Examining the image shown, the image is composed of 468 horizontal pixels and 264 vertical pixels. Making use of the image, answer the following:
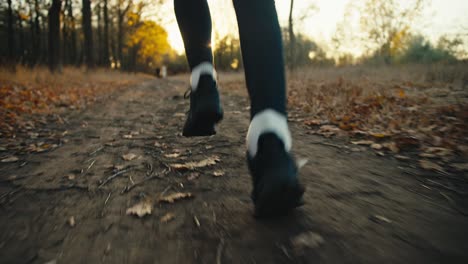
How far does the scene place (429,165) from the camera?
143 cm

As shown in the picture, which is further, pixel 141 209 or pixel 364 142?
pixel 364 142

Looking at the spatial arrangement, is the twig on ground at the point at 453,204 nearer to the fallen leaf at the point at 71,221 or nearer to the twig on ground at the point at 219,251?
the twig on ground at the point at 219,251

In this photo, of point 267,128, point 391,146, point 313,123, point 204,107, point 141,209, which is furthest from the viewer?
point 313,123

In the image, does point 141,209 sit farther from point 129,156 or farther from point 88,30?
point 88,30

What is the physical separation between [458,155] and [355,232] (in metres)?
1.30

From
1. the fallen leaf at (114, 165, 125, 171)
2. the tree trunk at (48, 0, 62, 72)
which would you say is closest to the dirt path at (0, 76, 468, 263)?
the fallen leaf at (114, 165, 125, 171)

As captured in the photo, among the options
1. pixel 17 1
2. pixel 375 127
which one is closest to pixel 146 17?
pixel 17 1

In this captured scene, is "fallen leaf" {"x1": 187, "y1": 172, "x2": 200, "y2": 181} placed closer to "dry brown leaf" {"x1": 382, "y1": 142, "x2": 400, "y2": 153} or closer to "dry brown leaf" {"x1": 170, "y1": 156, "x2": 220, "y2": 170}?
"dry brown leaf" {"x1": 170, "y1": 156, "x2": 220, "y2": 170}

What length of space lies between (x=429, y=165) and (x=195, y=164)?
4.19 feet

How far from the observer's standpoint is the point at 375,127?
231 cm

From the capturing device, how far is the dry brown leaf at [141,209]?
3.08 ft

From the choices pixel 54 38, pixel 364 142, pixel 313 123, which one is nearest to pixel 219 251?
pixel 364 142

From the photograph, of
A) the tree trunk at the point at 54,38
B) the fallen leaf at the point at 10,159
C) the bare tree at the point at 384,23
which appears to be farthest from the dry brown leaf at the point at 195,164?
the bare tree at the point at 384,23

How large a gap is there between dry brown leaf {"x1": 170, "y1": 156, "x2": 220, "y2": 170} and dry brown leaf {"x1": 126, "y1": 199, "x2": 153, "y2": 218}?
400mm
